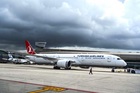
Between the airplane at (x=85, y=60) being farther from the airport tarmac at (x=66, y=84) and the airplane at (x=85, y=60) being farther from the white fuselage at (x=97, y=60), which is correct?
the airport tarmac at (x=66, y=84)

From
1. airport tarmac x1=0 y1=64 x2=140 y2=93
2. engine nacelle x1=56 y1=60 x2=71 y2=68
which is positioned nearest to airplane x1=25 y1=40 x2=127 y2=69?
engine nacelle x1=56 y1=60 x2=71 y2=68

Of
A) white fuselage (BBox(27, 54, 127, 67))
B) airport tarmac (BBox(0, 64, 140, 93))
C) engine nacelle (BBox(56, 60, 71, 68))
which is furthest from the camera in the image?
engine nacelle (BBox(56, 60, 71, 68))

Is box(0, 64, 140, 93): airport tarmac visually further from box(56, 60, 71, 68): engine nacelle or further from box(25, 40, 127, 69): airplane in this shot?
box(56, 60, 71, 68): engine nacelle

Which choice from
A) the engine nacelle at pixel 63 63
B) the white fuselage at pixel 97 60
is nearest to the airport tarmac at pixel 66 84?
the white fuselage at pixel 97 60

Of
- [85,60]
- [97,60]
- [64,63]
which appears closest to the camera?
[97,60]

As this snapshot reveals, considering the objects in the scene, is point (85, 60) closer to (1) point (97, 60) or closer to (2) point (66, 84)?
(1) point (97, 60)

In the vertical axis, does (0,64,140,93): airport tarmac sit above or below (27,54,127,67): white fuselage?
below

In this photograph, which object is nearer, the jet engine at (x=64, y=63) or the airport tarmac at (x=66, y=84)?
the airport tarmac at (x=66, y=84)

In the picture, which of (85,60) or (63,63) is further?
(63,63)

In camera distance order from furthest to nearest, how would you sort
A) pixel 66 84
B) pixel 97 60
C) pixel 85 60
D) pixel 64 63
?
pixel 64 63, pixel 85 60, pixel 97 60, pixel 66 84

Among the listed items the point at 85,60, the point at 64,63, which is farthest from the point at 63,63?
the point at 85,60

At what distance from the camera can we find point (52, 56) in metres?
50.0

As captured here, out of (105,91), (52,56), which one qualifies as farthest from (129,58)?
(105,91)

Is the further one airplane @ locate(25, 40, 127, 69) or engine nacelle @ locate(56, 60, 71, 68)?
engine nacelle @ locate(56, 60, 71, 68)
